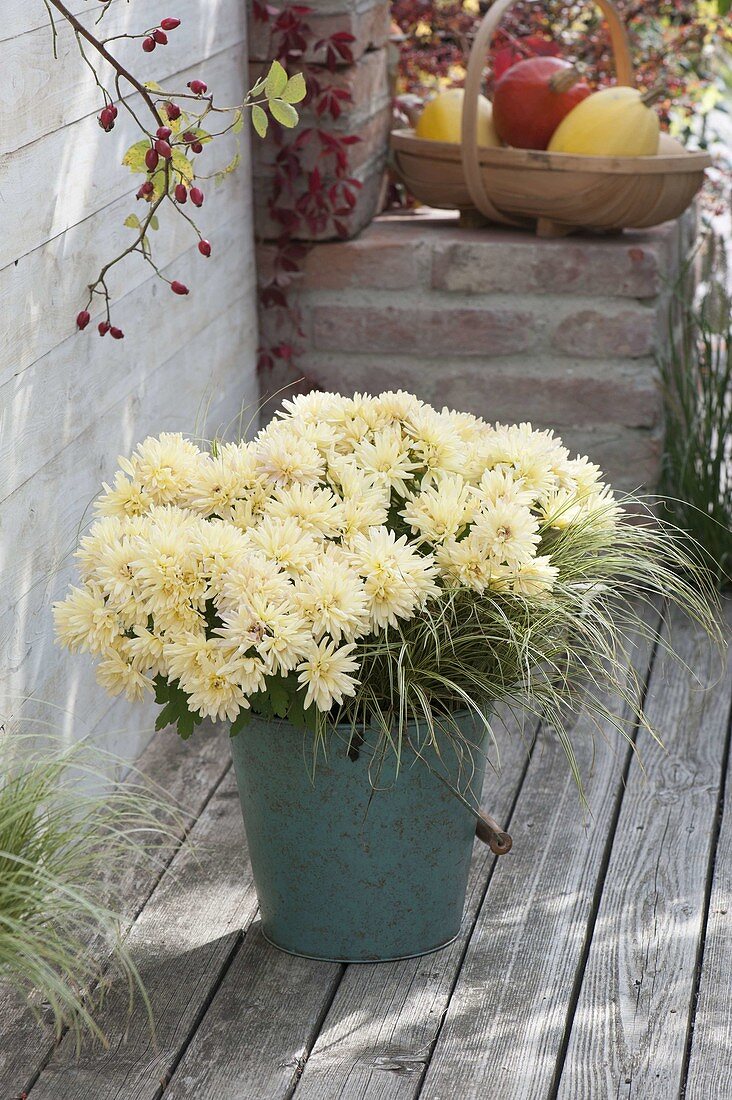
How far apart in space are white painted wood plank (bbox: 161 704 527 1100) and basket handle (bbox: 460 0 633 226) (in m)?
1.72

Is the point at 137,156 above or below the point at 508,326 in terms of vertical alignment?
above

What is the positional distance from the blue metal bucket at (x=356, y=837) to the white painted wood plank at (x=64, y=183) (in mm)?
762

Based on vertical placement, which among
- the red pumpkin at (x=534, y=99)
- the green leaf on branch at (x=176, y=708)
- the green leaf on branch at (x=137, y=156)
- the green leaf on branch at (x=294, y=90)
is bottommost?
the green leaf on branch at (x=176, y=708)

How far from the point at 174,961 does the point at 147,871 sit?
255 millimetres

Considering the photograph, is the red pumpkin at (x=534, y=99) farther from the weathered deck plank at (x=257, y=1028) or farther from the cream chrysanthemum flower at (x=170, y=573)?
the weathered deck plank at (x=257, y=1028)

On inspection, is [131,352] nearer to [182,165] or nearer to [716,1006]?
[182,165]

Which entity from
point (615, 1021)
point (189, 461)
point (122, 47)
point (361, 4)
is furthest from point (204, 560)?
point (361, 4)

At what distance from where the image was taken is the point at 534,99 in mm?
3072

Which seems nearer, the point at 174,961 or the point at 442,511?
the point at 442,511

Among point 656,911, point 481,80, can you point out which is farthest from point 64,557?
point 481,80

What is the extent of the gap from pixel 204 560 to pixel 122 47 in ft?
3.33

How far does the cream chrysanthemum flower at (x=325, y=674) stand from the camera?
1642 millimetres

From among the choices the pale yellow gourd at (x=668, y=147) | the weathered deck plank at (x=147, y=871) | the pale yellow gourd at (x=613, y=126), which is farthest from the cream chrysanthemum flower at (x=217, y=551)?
the pale yellow gourd at (x=668, y=147)

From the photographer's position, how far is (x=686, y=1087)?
174cm
